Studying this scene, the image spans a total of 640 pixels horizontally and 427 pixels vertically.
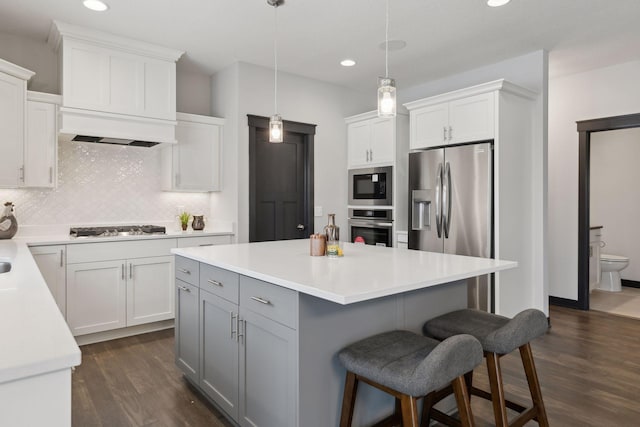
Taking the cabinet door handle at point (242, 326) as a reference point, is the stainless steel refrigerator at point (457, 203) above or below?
above

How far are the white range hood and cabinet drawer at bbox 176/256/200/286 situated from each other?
162 cm

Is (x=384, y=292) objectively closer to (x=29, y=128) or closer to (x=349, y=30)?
(x=349, y=30)

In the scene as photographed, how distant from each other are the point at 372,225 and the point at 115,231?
9.16 ft

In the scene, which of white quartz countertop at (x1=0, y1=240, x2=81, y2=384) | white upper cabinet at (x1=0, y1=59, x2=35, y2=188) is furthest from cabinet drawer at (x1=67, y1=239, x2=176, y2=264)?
white quartz countertop at (x1=0, y1=240, x2=81, y2=384)

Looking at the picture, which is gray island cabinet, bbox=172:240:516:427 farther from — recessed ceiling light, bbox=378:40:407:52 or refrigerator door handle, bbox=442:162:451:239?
recessed ceiling light, bbox=378:40:407:52

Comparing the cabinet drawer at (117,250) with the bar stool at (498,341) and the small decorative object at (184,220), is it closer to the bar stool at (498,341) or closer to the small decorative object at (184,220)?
the small decorative object at (184,220)

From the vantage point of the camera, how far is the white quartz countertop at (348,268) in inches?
63.6

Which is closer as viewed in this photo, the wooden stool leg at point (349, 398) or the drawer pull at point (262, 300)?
the wooden stool leg at point (349, 398)

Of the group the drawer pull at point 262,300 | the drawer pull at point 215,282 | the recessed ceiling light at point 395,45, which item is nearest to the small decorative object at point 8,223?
the drawer pull at point 215,282

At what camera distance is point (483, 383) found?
272 cm

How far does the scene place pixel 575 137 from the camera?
15.4ft

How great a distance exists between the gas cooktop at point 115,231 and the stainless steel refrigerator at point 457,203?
2.64m

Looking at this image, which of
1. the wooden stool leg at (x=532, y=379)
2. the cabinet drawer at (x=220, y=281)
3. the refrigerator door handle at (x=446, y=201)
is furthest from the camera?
the refrigerator door handle at (x=446, y=201)

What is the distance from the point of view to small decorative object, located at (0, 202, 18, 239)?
11.2 feet
